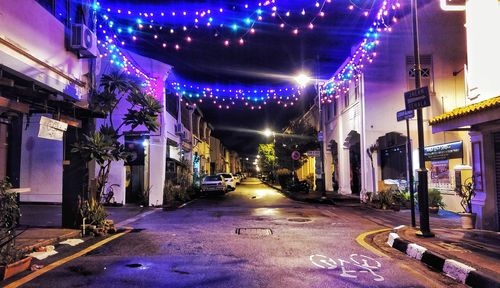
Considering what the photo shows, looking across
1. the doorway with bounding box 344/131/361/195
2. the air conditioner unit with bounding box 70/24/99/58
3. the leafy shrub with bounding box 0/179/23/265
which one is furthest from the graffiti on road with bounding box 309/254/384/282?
the doorway with bounding box 344/131/361/195

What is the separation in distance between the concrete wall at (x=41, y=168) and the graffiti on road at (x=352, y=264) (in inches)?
591

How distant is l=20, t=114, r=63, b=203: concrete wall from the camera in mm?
19500

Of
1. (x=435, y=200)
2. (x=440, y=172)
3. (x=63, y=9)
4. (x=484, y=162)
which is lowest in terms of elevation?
(x=435, y=200)

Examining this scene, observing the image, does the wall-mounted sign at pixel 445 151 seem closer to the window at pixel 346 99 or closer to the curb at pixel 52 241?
the window at pixel 346 99

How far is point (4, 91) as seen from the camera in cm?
855

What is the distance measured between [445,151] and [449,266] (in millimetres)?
12102

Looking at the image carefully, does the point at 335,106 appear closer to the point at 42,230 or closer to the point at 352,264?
the point at 42,230

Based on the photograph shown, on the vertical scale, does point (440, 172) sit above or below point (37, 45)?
below

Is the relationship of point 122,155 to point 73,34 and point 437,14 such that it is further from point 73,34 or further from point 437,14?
point 437,14

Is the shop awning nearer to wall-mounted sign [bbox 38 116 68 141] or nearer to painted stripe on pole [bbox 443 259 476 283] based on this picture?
painted stripe on pole [bbox 443 259 476 283]

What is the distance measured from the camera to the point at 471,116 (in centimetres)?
1061

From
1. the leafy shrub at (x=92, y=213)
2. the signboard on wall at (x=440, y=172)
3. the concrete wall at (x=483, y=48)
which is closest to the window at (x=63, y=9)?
the leafy shrub at (x=92, y=213)

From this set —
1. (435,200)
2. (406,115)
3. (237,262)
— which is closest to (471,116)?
(406,115)

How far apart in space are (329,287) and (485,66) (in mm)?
8344
